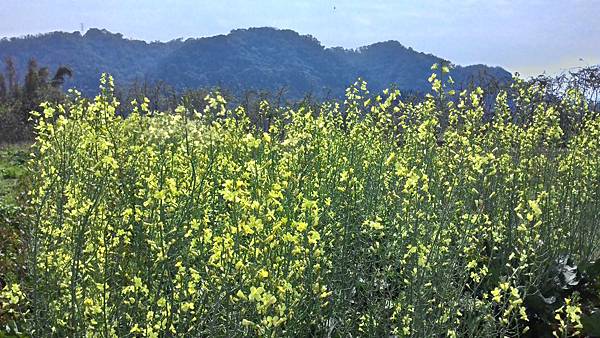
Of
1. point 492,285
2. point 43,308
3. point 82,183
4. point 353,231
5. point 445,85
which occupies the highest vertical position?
point 445,85

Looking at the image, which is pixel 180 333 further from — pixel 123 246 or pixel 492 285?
pixel 492 285

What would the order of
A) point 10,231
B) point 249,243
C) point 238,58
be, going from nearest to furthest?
point 249,243 < point 10,231 < point 238,58

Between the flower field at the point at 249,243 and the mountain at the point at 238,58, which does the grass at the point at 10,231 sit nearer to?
the flower field at the point at 249,243

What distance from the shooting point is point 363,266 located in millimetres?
4004

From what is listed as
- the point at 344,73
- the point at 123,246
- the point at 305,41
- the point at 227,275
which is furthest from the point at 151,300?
A: the point at 305,41

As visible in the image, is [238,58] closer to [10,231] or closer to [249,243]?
[10,231]

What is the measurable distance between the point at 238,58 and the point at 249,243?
17217 centimetres

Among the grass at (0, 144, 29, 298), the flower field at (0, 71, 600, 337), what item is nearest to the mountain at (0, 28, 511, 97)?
the grass at (0, 144, 29, 298)

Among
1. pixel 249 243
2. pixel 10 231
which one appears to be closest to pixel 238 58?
pixel 10 231

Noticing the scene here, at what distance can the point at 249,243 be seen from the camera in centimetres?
267

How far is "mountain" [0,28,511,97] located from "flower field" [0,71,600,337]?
5801 inches

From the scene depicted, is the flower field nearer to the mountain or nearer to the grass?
the grass

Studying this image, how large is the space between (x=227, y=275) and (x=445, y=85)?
235 cm

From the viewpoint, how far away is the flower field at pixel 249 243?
9.20ft
